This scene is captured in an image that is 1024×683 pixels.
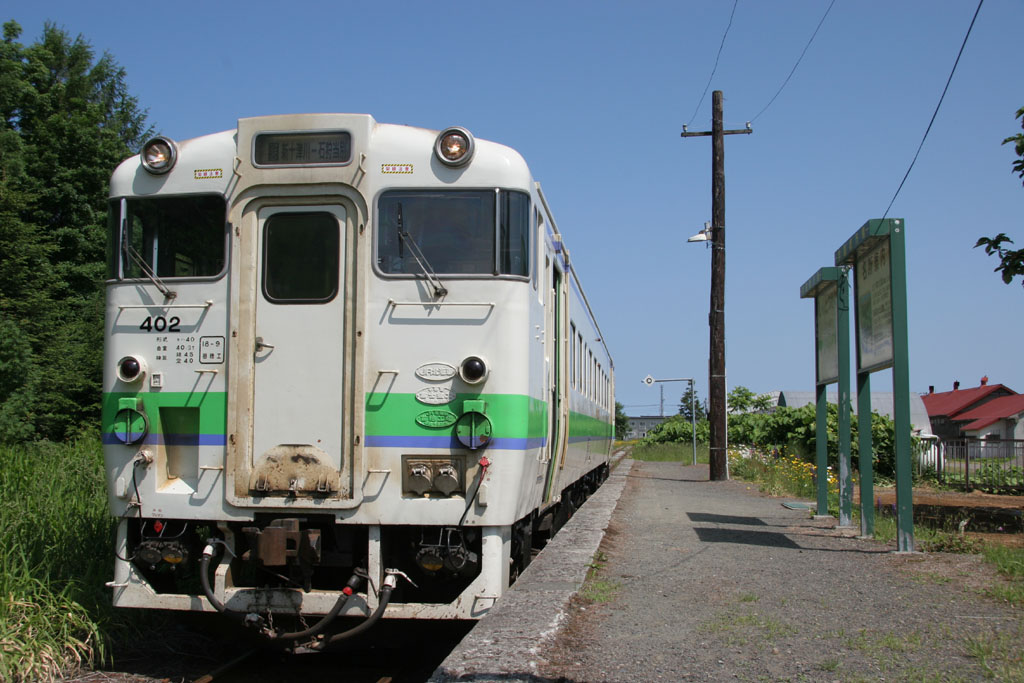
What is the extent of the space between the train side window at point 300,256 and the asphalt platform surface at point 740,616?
2.27 metres

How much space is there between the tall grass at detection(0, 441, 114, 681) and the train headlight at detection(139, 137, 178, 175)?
2.65 m

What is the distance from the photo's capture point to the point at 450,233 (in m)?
5.56

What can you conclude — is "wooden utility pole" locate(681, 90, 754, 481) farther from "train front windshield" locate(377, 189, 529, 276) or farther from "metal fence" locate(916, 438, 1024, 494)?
"train front windshield" locate(377, 189, 529, 276)

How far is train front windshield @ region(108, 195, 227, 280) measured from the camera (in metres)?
5.68

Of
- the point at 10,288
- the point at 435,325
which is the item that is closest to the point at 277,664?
the point at 435,325

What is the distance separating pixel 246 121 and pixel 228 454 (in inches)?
81.2

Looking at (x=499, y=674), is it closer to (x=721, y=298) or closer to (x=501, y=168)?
(x=501, y=168)

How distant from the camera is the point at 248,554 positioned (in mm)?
5418

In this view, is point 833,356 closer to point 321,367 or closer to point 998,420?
point 321,367

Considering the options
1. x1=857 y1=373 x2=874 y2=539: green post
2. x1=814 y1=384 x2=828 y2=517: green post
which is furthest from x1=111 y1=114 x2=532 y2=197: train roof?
x1=814 y1=384 x2=828 y2=517: green post

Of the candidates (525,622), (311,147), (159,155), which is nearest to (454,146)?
(311,147)

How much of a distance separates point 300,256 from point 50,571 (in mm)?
2898

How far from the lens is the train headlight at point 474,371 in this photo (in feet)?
17.4

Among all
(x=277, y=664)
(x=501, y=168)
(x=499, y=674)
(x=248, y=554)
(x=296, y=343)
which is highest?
(x=501, y=168)
